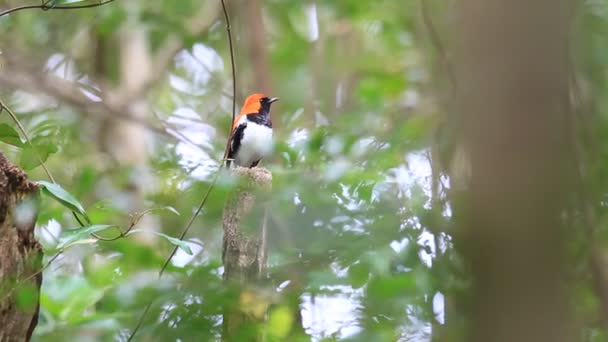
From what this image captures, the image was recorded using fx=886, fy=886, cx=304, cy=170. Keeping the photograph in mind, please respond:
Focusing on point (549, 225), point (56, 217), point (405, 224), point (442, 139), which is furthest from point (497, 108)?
point (56, 217)

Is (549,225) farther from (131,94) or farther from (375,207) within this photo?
(131,94)

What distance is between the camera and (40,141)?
428cm

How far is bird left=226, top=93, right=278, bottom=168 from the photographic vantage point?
630 centimetres

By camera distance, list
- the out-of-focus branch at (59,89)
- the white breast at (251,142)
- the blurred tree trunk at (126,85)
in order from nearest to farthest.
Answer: the white breast at (251,142) < the out-of-focus branch at (59,89) < the blurred tree trunk at (126,85)

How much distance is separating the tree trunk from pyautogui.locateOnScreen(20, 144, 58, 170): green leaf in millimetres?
762

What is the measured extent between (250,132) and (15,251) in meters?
3.44

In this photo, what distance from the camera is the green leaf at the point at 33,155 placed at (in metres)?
3.39

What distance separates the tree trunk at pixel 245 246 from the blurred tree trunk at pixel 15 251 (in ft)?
2.26

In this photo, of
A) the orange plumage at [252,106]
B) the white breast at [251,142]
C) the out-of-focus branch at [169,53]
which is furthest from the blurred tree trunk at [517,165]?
the out-of-focus branch at [169,53]

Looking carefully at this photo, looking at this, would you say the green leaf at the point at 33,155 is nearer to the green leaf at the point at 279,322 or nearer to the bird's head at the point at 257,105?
the green leaf at the point at 279,322

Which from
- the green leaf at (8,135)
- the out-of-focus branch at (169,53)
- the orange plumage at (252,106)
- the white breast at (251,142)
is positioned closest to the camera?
the green leaf at (8,135)

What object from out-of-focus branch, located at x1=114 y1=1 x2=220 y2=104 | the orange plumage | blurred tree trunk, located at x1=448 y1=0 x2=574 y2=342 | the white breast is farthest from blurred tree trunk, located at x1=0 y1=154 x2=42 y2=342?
out-of-focus branch, located at x1=114 y1=1 x2=220 y2=104

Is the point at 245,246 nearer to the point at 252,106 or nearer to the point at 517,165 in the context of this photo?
the point at 517,165

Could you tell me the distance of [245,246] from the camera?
3.42 meters
